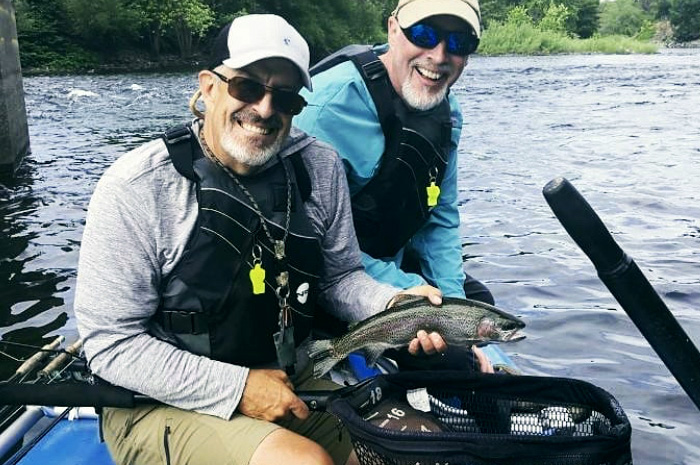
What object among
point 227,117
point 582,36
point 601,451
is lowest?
point 582,36

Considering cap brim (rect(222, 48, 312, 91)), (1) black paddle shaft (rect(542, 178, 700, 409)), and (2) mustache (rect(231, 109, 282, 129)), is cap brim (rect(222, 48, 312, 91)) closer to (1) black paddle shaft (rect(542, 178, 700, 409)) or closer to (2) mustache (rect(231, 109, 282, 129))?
(2) mustache (rect(231, 109, 282, 129))

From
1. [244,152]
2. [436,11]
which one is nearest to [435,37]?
[436,11]

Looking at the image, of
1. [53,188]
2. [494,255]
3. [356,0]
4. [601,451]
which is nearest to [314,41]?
[356,0]

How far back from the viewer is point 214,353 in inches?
112

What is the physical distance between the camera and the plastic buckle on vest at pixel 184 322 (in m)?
2.77

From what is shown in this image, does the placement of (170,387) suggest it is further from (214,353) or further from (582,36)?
(582,36)

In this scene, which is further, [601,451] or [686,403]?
[686,403]

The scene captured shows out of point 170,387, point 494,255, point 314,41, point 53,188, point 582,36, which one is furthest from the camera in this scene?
point 582,36

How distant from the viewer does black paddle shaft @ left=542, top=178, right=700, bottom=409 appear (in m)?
1.99

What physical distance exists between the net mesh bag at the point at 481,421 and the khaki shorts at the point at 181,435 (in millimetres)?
380

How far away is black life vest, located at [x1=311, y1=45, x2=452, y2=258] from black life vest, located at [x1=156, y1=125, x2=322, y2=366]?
42.6 inches

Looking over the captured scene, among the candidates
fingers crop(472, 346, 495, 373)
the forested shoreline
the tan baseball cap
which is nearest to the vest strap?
fingers crop(472, 346, 495, 373)

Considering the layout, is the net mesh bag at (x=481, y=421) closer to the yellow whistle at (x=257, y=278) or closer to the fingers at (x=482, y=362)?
the yellow whistle at (x=257, y=278)

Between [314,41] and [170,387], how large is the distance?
52.7 m
